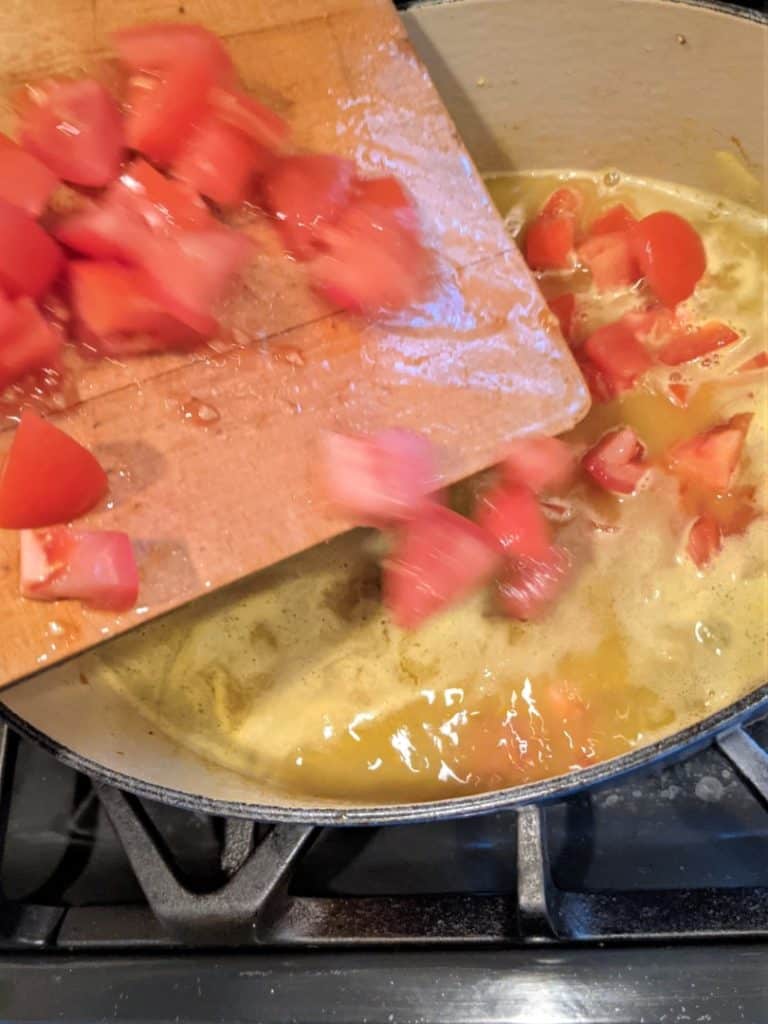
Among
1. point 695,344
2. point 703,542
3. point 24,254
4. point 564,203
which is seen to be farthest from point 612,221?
point 24,254

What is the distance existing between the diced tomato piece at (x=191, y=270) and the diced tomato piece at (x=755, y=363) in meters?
0.73

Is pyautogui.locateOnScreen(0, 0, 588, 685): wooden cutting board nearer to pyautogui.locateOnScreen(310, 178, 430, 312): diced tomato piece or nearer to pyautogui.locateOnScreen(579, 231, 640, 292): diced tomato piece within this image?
pyautogui.locateOnScreen(310, 178, 430, 312): diced tomato piece

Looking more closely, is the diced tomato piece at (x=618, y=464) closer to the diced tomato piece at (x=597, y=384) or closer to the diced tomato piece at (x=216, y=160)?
the diced tomato piece at (x=597, y=384)

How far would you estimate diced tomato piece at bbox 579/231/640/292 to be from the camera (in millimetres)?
1292

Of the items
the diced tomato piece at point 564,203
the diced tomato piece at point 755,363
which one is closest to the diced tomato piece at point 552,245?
the diced tomato piece at point 564,203

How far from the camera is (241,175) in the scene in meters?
1.00

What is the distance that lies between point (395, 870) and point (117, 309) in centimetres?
69

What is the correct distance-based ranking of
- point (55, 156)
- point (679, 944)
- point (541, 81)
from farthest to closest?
point (541, 81) → point (55, 156) → point (679, 944)

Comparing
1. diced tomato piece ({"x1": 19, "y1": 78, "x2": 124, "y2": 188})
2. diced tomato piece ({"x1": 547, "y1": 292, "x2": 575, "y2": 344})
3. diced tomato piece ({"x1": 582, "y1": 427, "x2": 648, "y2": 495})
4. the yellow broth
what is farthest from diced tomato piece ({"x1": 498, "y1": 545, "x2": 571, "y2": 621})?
diced tomato piece ({"x1": 19, "y1": 78, "x2": 124, "y2": 188})

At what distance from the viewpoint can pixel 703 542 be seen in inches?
45.8

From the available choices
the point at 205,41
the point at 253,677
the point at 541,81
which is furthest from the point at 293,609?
the point at 541,81

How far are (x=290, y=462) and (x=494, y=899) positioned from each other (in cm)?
50

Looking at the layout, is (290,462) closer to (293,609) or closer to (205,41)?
(293,609)

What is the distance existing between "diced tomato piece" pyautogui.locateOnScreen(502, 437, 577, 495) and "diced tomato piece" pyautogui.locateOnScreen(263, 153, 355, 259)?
32cm
